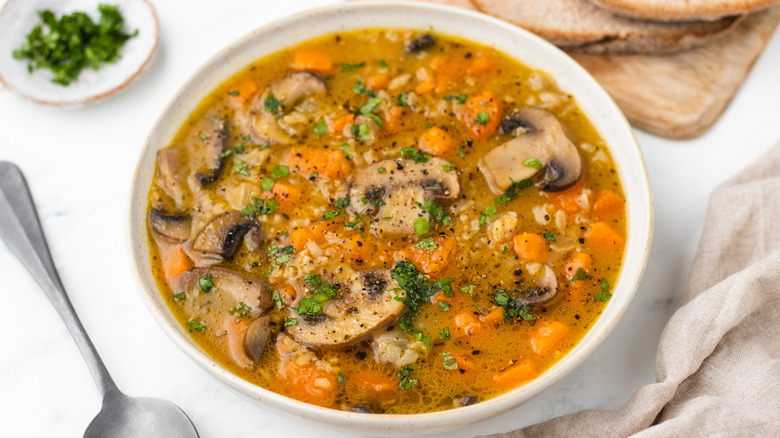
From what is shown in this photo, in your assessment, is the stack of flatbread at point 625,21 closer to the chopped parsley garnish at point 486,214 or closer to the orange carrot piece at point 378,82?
the orange carrot piece at point 378,82

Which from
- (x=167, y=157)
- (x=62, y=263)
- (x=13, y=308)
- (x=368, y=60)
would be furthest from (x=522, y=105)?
(x=13, y=308)

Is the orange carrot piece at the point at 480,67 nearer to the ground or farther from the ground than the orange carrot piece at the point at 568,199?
farther from the ground

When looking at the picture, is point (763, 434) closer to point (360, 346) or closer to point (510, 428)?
point (510, 428)

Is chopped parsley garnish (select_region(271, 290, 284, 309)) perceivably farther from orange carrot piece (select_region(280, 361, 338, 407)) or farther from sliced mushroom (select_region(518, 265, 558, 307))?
sliced mushroom (select_region(518, 265, 558, 307))

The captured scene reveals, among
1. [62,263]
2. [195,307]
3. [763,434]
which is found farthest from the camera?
[62,263]

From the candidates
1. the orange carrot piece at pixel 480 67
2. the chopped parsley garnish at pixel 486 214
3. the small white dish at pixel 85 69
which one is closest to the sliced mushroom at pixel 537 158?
the chopped parsley garnish at pixel 486 214
